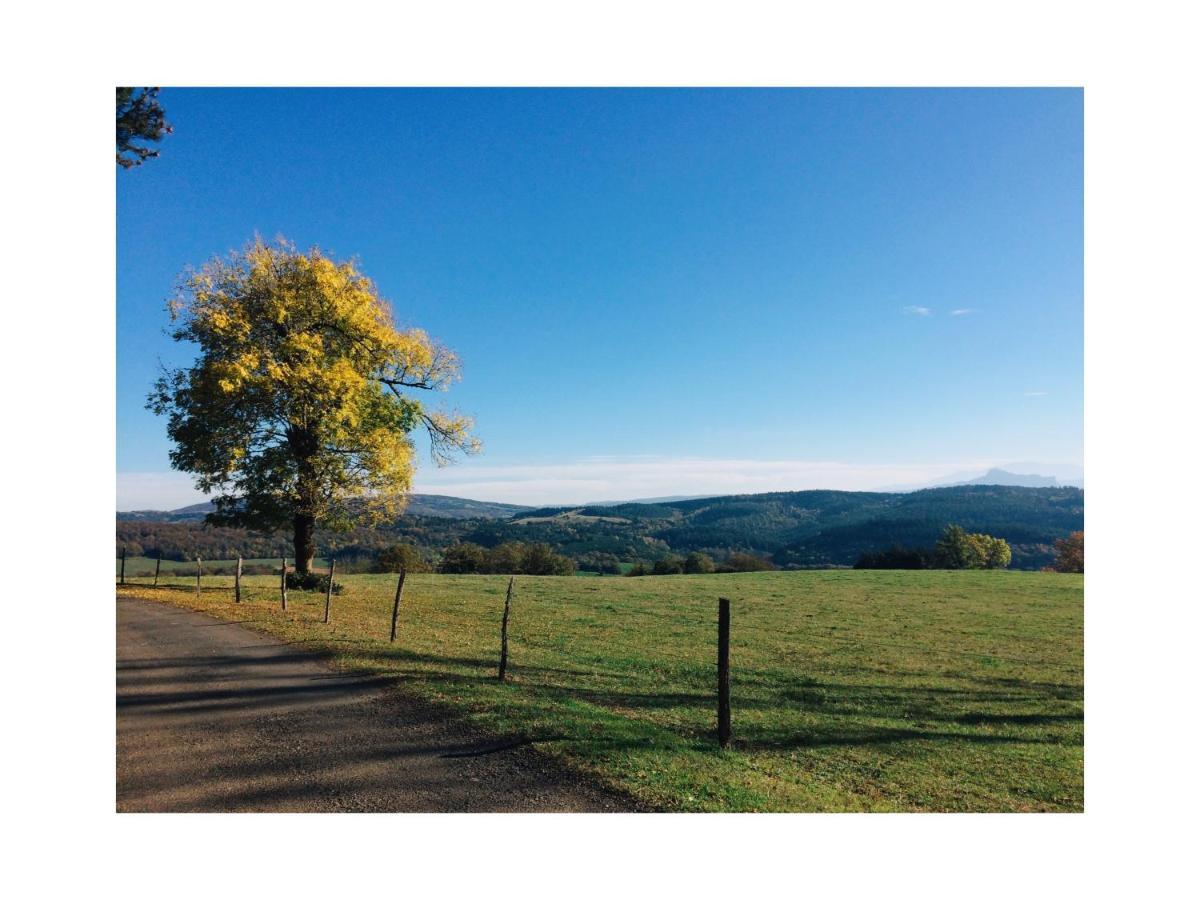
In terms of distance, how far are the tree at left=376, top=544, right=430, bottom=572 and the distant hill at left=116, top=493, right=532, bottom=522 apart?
14.7ft

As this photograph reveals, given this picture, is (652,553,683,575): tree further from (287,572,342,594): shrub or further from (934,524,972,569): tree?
(287,572,342,594): shrub

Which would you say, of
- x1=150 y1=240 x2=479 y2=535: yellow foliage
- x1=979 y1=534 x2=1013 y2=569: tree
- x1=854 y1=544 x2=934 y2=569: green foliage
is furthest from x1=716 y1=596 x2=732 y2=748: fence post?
x1=979 y1=534 x2=1013 y2=569: tree

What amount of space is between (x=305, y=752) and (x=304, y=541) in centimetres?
2008

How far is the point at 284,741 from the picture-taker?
29.2 feet

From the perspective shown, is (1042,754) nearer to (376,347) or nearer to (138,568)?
(376,347)

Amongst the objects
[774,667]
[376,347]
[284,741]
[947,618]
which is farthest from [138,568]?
[947,618]

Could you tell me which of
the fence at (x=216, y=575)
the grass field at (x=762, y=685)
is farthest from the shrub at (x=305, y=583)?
the grass field at (x=762, y=685)

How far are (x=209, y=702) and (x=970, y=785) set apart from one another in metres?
13.5

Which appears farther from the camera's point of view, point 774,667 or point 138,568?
point 138,568

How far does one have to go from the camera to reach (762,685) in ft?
51.4

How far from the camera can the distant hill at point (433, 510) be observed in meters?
24.3

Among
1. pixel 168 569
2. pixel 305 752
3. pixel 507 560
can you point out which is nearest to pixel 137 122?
pixel 305 752

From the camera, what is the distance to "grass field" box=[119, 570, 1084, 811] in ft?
29.2

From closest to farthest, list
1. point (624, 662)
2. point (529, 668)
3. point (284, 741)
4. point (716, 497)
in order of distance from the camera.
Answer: point (284, 741), point (529, 668), point (624, 662), point (716, 497)
